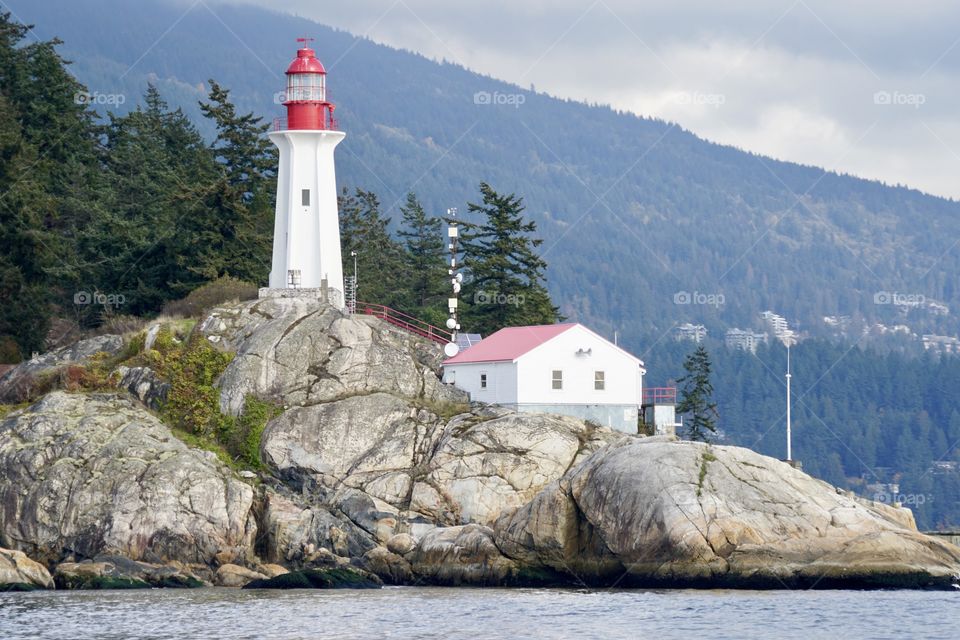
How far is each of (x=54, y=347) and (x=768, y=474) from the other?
32540 mm

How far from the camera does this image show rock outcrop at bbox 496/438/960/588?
44.2m

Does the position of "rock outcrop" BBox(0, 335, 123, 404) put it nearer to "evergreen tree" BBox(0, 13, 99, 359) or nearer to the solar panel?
"evergreen tree" BBox(0, 13, 99, 359)

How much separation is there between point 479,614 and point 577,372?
18.3 meters

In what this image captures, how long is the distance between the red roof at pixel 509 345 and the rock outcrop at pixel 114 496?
35.3ft

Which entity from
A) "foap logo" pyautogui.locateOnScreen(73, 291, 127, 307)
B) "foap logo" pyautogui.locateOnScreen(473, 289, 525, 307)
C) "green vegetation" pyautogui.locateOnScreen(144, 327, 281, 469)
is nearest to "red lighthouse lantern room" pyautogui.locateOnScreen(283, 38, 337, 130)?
"green vegetation" pyautogui.locateOnScreen(144, 327, 281, 469)

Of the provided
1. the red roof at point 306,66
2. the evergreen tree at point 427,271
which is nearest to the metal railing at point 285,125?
the red roof at point 306,66

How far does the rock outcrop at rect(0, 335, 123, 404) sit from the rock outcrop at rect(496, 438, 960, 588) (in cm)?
1851

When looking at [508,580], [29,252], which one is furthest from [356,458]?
[29,252]

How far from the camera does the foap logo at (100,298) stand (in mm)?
65562

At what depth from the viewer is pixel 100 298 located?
66000 mm

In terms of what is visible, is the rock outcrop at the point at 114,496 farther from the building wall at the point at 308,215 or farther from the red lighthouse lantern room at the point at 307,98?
the red lighthouse lantern room at the point at 307,98

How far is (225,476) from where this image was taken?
5072cm

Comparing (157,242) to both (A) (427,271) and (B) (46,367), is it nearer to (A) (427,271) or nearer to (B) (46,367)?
(B) (46,367)

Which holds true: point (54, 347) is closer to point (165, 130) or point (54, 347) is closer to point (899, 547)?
point (165, 130)
